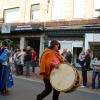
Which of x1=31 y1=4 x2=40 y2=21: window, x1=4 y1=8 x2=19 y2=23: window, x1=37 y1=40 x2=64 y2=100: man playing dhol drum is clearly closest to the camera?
x1=37 y1=40 x2=64 y2=100: man playing dhol drum

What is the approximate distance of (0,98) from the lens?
10664 millimetres

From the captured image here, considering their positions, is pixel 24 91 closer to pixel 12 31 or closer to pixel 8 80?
pixel 8 80

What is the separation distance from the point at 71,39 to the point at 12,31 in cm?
700

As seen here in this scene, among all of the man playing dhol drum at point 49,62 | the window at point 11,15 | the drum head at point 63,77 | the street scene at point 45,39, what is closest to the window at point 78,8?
the street scene at point 45,39

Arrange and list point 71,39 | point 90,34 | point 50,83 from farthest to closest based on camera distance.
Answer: point 71,39 < point 90,34 < point 50,83

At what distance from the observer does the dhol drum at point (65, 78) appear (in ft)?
28.9

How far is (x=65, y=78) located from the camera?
9.03 metres

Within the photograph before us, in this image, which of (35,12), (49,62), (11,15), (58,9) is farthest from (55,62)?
(11,15)

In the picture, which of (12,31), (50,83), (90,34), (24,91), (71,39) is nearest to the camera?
(50,83)

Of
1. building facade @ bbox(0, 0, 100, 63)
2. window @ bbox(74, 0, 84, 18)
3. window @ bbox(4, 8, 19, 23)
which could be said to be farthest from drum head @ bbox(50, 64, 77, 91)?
window @ bbox(4, 8, 19, 23)

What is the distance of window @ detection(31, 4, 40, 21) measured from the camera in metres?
30.9

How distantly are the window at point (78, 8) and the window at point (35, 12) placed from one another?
157 inches

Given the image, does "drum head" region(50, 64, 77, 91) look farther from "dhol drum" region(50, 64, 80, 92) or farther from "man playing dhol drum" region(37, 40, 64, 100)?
"man playing dhol drum" region(37, 40, 64, 100)

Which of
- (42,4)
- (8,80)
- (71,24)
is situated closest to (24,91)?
(8,80)
